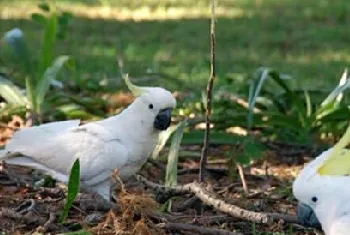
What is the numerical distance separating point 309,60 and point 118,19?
2.16 meters

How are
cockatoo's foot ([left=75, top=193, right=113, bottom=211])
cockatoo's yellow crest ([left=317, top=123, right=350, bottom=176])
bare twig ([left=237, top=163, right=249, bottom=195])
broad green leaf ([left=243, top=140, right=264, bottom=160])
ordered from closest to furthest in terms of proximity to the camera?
cockatoo's yellow crest ([left=317, top=123, right=350, bottom=176]), cockatoo's foot ([left=75, top=193, right=113, bottom=211]), bare twig ([left=237, top=163, right=249, bottom=195]), broad green leaf ([left=243, top=140, right=264, bottom=160])

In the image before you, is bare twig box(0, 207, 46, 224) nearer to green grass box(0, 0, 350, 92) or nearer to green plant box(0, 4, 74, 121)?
green plant box(0, 4, 74, 121)

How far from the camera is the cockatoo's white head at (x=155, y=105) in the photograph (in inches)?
145

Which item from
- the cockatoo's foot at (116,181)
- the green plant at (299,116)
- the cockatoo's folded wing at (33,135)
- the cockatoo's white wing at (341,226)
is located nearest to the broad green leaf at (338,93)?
the green plant at (299,116)

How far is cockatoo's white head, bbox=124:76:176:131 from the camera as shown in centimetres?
369

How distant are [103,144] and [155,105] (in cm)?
23

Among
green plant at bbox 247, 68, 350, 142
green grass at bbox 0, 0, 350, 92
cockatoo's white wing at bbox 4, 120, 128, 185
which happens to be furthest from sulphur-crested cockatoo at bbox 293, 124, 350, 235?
green grass at bbox 0, 0, 350, 92

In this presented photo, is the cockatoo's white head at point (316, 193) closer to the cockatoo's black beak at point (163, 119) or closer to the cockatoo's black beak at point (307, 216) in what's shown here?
the cockatoo's black beak at point (307, 216)

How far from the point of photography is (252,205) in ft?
A: 12.0

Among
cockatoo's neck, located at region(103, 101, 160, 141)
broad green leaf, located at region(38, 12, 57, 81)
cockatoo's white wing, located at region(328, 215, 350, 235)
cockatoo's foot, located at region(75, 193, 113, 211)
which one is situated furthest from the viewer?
broad green leaf, located at region(38, 12, 57, 81)

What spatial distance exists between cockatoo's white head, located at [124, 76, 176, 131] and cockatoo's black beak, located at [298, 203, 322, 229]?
70cm

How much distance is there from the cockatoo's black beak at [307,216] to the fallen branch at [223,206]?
106 millimetres

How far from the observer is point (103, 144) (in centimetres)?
364

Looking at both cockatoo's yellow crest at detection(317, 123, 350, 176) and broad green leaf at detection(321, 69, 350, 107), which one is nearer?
cockatoo's yellow crest at detection(317, 123, 350, 176)
